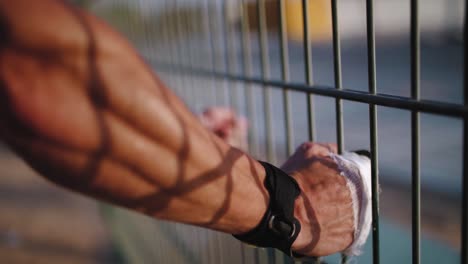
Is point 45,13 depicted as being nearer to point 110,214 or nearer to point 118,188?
point 118,188

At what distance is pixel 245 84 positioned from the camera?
215cm

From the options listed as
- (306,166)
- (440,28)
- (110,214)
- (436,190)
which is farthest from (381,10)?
(306,166)

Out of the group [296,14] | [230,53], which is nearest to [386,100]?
[230,53]

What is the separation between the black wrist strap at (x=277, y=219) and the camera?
108 centimetres

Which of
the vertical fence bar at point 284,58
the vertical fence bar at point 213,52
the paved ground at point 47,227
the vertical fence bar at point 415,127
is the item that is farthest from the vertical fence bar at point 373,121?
the paved ground at point 47,227

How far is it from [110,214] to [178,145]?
175 inches

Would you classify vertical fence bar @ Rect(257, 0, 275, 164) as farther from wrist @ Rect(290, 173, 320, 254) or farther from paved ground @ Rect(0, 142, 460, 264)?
paved ground @ Rect(0, 142, 460, 264)

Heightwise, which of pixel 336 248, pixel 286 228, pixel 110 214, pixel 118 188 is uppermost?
pixel 118 188

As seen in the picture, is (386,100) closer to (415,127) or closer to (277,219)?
(415,127)

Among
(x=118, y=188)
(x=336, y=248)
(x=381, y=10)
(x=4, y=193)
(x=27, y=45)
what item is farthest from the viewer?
(x=381, y=10)

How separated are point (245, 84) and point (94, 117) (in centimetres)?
141

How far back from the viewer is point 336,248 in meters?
1.22

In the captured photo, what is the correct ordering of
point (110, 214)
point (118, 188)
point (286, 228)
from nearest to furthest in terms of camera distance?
point (118, 188)
point (286, 228)
point (110, 214)

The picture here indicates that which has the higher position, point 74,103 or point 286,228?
point 74,103
